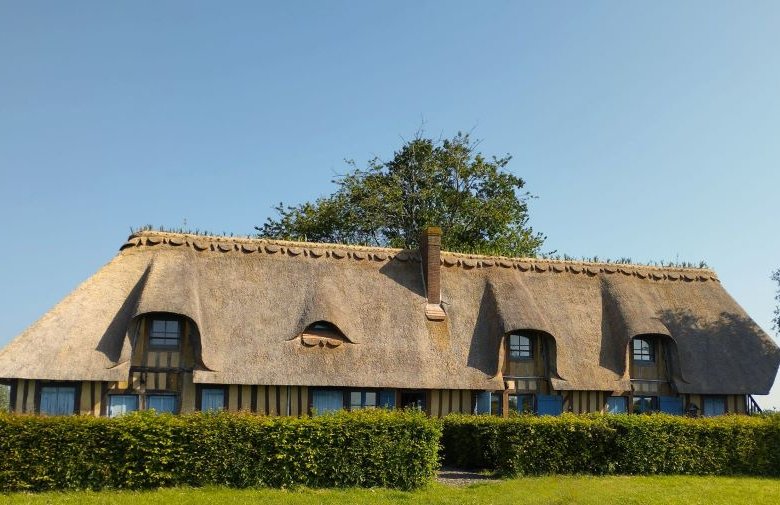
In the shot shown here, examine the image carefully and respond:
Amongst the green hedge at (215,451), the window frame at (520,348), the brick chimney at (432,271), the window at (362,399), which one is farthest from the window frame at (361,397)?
the green hedge at (215,451)

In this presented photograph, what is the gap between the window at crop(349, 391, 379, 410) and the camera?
78.0 ft

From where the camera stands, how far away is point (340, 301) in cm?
2506

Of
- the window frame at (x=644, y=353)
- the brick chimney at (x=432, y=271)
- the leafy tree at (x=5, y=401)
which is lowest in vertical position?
the leafy tree at (x=5, y=401)

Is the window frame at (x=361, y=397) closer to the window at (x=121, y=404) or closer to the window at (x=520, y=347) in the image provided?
the window at (x=520, y=347)

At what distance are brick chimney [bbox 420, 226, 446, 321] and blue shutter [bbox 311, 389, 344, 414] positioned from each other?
4202mm

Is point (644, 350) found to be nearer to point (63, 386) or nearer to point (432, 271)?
point (432, 271)

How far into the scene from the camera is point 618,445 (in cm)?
1959

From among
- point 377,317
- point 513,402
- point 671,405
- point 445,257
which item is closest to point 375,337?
point 377,317

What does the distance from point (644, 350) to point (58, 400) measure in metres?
19.3

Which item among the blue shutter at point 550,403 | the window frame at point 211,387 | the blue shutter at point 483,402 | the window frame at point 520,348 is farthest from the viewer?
the window frame at point 520,348

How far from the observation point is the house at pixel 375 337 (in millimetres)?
21875

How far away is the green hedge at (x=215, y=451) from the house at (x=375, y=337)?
512 cm

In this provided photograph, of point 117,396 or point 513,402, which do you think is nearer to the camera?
point 117,396

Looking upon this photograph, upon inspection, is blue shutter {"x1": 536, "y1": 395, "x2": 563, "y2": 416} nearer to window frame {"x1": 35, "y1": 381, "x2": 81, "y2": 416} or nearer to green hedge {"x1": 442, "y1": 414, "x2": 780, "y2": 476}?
green hedge {"x1": 442, "y1": 414, "x2": 780, "y2": 476}
